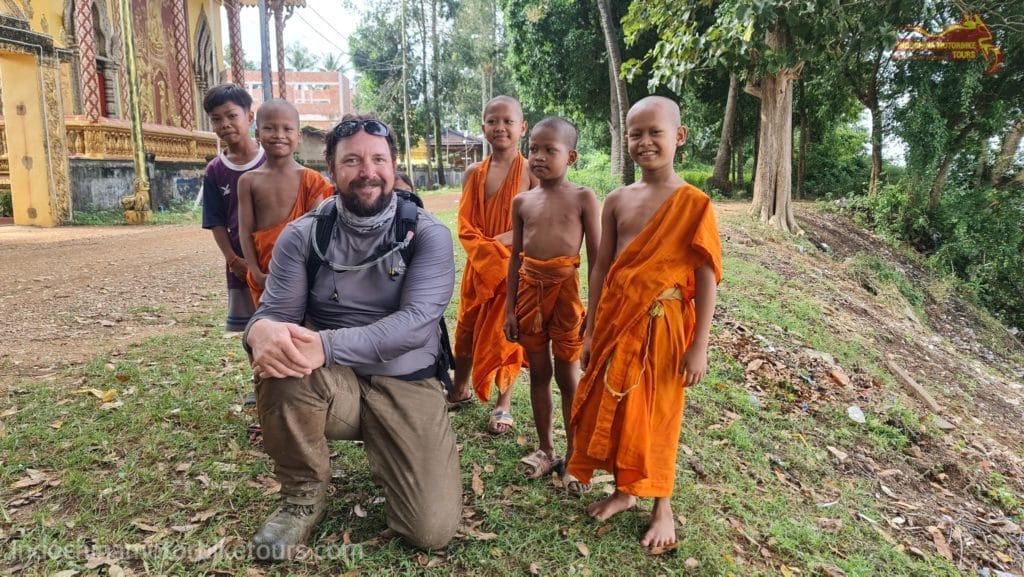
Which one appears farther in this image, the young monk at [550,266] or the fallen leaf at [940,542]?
the fallen leaf at [940,542]

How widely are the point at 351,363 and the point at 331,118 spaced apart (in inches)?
2167

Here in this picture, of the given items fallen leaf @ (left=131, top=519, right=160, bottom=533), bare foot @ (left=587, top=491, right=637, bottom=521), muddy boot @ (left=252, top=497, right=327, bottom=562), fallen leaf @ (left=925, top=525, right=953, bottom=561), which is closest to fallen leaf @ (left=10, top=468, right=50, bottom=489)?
fallen leaf @ (left=131, top=519, right=160, bottom=533)

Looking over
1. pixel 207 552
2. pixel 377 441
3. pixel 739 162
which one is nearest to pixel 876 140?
pixel 739 162

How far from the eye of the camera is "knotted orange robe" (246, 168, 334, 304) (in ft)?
11.6

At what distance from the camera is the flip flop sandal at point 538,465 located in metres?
3.41

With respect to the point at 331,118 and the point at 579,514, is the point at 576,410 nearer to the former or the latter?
the point at 579,514

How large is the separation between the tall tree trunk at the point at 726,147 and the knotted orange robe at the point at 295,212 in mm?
15989

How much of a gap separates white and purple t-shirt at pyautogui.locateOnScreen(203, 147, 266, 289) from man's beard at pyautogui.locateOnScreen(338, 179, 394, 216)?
1214 mm

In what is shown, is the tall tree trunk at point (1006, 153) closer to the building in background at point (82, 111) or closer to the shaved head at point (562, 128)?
the shaved head at point (562, 128)

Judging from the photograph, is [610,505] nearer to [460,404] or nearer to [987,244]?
[460,404]

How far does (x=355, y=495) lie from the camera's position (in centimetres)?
311

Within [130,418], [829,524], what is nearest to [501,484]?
[829,524]

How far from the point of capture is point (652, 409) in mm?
2838

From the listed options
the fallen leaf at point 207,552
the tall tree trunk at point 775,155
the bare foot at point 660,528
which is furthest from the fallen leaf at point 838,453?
the tall tree trunk at point 775,155
